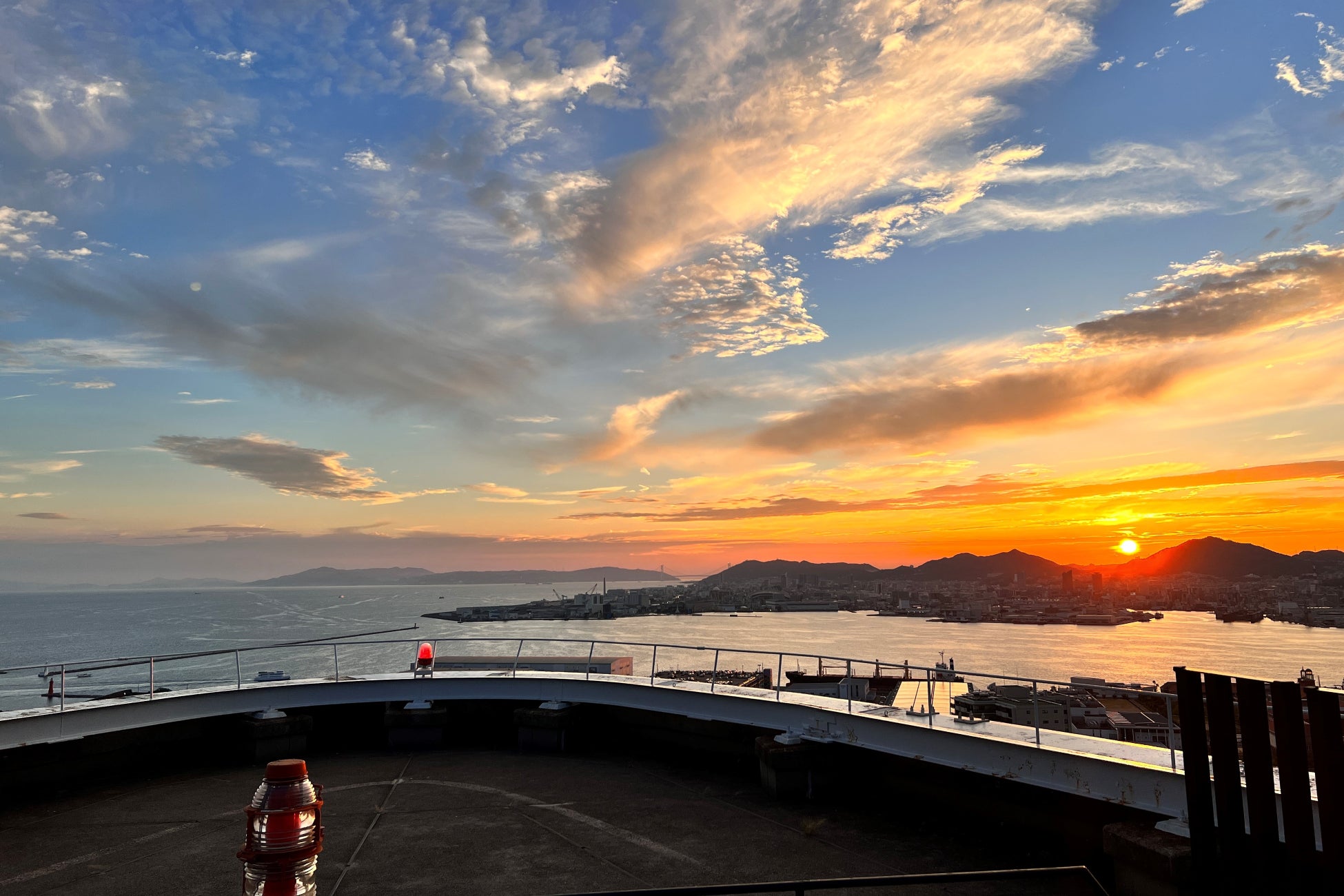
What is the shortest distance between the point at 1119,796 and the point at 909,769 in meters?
2.24

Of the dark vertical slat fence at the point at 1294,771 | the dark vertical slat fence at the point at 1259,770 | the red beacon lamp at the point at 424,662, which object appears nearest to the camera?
the dark vertical slat fence at the point at 1294,771

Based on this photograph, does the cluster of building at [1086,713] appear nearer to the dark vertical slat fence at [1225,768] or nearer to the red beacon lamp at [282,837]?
the dark vertical slat fence at [1225,768]

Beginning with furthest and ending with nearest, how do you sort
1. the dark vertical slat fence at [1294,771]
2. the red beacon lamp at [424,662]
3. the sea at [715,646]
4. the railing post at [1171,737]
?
the sea at [715,646] → the red beacon lamp at [424,662] → the railing post at [1171,737] → the dark vertical slat fence at [1294,771]

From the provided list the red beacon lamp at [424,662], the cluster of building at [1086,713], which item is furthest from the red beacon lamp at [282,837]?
the red beacon lamp at [424,662]

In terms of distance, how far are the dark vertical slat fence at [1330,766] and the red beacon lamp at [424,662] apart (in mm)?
10926

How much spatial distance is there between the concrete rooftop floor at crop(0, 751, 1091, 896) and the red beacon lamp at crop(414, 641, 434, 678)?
2.79 metres

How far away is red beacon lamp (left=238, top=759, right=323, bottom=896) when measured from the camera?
2.59m

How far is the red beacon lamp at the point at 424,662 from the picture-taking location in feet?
40.1

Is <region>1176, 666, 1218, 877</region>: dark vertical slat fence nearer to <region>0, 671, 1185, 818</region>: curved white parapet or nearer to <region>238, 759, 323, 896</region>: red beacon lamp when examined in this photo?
<region>0, 671, 1185, 818</region>: curved white parapet

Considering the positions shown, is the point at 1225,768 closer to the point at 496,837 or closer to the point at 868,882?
the point at 868,882

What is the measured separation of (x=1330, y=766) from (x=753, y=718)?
613 centimetres

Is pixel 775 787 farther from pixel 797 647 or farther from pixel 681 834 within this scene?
pixel 797 647

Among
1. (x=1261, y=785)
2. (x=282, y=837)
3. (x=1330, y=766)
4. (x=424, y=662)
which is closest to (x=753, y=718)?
(x=1261, y=785)

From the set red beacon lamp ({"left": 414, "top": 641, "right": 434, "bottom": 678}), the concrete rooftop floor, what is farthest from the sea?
the concrete rooftop floor
